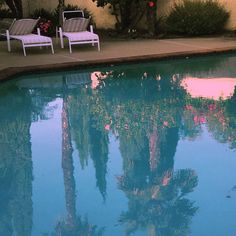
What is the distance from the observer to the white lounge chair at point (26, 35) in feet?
35.6

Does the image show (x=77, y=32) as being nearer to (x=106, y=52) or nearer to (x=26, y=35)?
(x=106, y=52)

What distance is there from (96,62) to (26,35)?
212 centimetres

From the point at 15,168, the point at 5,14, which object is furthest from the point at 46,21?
the point at 15,168

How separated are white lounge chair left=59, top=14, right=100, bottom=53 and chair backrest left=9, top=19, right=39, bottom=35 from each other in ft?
2.08

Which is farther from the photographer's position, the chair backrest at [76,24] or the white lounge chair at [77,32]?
the chair backrest at [76,24]

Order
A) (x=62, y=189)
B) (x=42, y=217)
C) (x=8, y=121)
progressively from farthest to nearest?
(x=8, y=121) < (x=62, y=189) < (x=42, y=217)

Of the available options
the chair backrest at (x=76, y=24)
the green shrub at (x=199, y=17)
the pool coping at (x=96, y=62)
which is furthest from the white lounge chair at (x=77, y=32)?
the green shrub at (x=199, y=17)

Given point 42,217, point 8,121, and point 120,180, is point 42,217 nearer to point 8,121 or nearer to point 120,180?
point 120,180

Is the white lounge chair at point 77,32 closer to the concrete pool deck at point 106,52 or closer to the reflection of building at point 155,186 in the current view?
the concrete pool deck at point 106,52

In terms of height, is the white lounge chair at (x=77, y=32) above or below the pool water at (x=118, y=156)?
above

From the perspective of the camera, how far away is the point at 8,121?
22.2 feet

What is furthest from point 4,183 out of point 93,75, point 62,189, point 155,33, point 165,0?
point 165,0

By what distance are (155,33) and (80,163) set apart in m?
9.46

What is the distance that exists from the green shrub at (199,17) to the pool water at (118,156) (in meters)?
4.75
